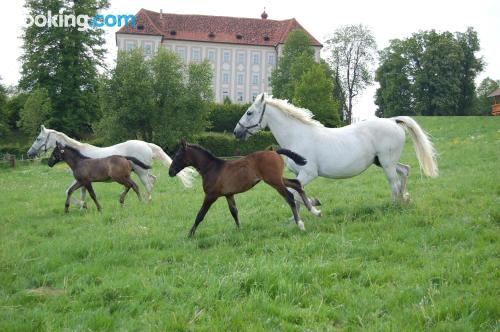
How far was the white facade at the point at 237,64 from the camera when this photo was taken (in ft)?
282

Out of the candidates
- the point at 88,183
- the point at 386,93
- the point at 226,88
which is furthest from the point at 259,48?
the point at 88,183

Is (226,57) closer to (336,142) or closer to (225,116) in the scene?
(225,116)

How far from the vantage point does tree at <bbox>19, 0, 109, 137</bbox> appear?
1908 inches

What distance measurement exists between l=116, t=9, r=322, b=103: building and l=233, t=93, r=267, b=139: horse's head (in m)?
76.0

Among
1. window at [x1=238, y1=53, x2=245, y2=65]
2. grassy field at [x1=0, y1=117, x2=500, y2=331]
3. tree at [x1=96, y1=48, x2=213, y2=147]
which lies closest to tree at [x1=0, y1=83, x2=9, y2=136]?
tree at [x1=96, y1=48, x2=213, y2=147]

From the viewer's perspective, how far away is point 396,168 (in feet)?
33.8

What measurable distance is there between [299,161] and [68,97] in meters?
44.9

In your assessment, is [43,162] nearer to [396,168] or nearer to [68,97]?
[68,97]

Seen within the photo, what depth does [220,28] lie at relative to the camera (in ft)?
286

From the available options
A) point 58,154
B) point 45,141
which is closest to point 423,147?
point 58,154

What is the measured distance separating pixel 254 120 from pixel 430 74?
6022cm

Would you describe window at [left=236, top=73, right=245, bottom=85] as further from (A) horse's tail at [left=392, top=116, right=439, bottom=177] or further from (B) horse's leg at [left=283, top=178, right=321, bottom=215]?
(B) horse's leg at [left=283, top=178, right=321, bottom=215]

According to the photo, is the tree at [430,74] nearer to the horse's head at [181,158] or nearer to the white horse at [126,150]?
the white horse at [126,150]

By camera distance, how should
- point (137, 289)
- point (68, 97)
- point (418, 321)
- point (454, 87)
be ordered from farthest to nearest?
point (454, 87) → point (68, 97) → point (137, 289) → point (418, 321)
